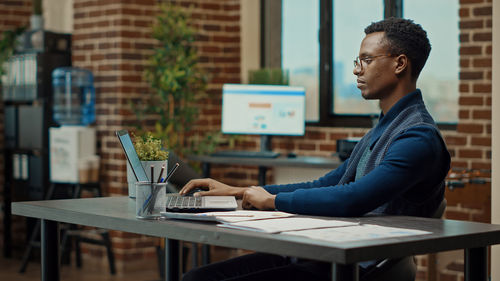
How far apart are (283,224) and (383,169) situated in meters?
0.34

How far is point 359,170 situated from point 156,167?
0.65 meters

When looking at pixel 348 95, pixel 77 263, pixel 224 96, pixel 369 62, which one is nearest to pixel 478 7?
pixel 348 95

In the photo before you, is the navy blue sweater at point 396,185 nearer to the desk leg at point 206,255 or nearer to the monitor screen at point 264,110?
the desk leg at point 206,255

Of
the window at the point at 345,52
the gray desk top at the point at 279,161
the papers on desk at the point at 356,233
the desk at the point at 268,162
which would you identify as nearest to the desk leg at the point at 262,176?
the desk at the point at 268,162

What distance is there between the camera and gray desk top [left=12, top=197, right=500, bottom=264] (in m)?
1.65

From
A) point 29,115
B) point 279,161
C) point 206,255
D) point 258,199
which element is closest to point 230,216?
point 258,199

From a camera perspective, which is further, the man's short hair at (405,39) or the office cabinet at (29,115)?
the office cabinet at (29,115)

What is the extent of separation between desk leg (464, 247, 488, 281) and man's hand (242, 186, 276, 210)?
0.55m

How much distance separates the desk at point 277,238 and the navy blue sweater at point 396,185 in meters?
0.06

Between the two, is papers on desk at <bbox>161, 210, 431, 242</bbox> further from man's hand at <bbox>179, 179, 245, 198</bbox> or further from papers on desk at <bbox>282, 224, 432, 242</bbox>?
man's hand at <bbox>179, 179, 245, 198</bbox>

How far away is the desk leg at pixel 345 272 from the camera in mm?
1727

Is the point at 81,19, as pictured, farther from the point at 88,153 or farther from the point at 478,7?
the point at 478,7

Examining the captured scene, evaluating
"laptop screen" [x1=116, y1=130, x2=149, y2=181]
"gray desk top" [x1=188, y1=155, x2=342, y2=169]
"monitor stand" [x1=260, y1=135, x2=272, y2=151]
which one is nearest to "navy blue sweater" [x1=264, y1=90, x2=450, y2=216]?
"laptop screen" [x1=116, y1=130, x2=149, y2=181]

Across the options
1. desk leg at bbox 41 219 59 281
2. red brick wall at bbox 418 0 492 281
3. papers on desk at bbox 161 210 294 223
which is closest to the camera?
papers on desk at bbox 161 210 294 223
